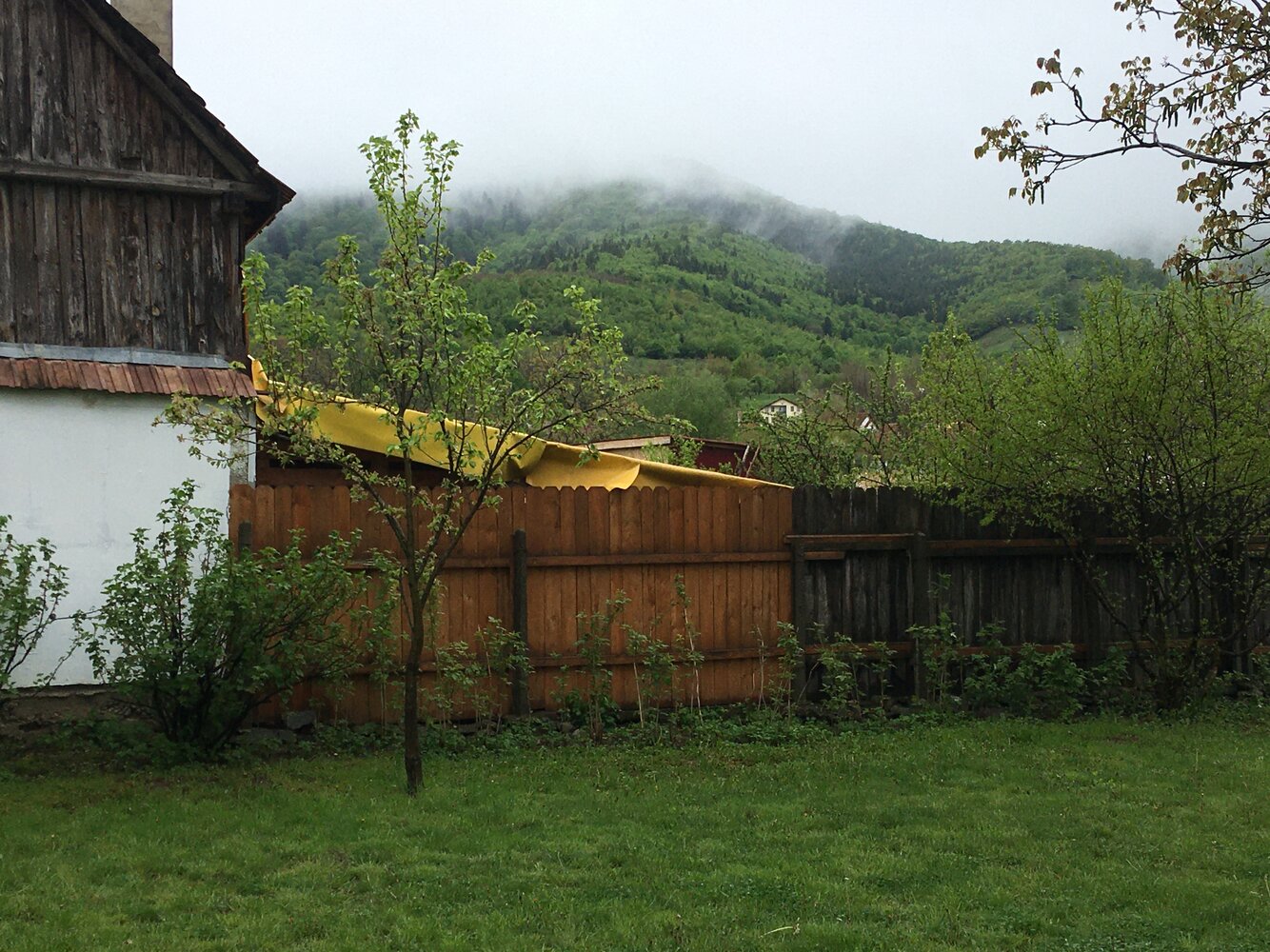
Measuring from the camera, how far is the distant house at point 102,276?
9.80m

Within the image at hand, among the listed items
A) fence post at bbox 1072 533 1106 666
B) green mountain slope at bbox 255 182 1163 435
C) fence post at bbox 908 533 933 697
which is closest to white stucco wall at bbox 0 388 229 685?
fence post at bbox 908 533 933 697

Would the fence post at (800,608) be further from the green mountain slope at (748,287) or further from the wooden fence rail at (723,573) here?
the green mountain slope at (748,287)

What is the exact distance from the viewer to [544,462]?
41.1 ft

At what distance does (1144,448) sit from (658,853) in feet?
21.2

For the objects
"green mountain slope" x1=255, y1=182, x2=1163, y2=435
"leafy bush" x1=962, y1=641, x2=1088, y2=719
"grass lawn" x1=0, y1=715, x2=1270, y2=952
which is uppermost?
"green mountain slope" x1=255, y1=182, x2=1163, y2=435

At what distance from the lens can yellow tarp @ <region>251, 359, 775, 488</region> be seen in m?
11.7

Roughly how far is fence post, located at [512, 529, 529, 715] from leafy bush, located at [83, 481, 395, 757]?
1.52m

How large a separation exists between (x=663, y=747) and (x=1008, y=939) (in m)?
4.40

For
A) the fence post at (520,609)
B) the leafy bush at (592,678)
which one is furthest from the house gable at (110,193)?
the leafy bush at (592,678)

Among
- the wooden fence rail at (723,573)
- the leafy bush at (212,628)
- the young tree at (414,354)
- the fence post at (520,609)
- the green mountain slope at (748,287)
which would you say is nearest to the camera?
the young tree at (414,354)

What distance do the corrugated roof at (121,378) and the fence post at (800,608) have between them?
524 cm

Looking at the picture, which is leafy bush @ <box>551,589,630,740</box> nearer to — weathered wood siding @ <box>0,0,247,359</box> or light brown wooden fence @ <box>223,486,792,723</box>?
light brown wooden fence @ <box>223,486,792,723</box>

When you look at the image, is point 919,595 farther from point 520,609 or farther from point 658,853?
point 658,853

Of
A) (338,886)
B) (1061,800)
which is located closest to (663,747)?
(1061,800)
